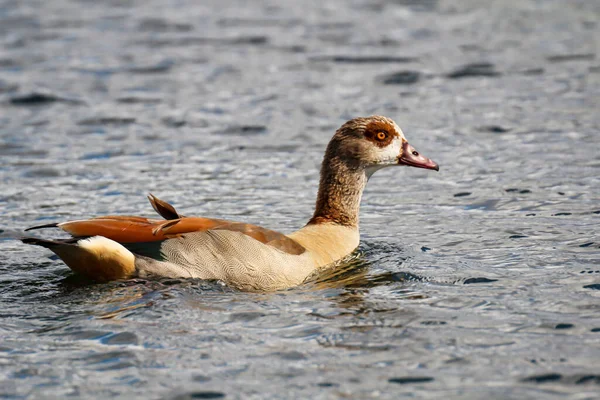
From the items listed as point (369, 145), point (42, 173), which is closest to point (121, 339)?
point (369, 145)

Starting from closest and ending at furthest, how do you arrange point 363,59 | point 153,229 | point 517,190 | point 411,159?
point 153,229
point 411,159
point 517,190
point 363,59

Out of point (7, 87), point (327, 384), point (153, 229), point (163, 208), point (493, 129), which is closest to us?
point (327, 384)

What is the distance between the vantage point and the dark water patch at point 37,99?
56.1 feet

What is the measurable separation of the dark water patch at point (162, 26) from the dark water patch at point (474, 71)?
20.5ft

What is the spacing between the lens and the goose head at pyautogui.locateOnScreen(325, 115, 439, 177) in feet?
33.1

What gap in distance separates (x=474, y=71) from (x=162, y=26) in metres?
7.17

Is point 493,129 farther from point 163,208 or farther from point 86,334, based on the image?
point 86,334

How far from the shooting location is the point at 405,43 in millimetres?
20562

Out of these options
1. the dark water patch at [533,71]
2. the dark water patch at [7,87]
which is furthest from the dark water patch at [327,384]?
the dark water patch at [7,87]

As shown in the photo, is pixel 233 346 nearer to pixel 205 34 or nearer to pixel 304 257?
pixel 304 257

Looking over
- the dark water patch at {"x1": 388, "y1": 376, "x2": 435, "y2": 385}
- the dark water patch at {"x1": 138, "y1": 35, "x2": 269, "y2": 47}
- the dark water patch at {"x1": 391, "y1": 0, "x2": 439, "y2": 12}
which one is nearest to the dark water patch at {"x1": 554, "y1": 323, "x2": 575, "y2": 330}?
the dark water patch at {"x1": 388, "y1": 376, "x2": 435, "y2": 385}

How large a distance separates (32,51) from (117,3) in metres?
4.56

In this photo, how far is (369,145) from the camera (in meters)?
10.1

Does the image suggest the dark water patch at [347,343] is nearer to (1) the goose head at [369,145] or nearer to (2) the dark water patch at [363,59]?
(1) the goose head at [369,145]
